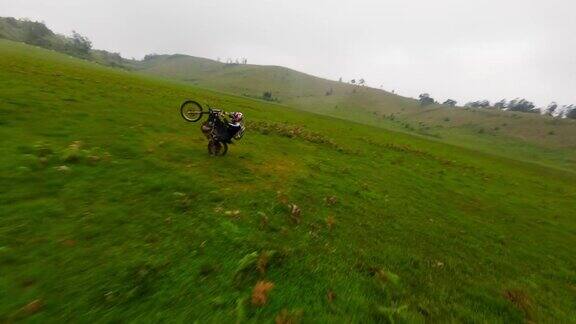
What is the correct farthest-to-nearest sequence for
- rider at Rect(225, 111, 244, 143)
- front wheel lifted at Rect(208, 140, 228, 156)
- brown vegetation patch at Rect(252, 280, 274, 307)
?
front wheel lifted at Rect(208, 140, 228, 156), rider at Rect(225, 111, 244, 143), brown vegetation patch at Rect(252, 280, 274, 307)

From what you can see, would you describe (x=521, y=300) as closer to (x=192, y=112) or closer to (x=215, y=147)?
(x=215, y=147)

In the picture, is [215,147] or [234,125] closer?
[234,125]

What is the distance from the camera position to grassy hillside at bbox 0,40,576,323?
→ 6895mm

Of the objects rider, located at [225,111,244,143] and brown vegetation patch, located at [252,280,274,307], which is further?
rider, located at [225,111,244,143]

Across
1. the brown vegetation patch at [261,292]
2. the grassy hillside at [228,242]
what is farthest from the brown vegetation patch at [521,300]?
the brown vegetation patch at [261,292]

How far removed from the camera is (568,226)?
70.6 ft

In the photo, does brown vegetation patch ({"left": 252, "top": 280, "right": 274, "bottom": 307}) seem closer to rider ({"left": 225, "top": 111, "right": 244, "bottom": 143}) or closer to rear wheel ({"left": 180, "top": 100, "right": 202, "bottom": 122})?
rider ({"left": 225, "top": 111, "right": 244, "bottom": 143})

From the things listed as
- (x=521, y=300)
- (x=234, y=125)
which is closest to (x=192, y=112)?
(x=234, y=125)

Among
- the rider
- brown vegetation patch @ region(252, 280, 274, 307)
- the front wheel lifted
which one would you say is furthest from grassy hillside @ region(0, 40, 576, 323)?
the rider

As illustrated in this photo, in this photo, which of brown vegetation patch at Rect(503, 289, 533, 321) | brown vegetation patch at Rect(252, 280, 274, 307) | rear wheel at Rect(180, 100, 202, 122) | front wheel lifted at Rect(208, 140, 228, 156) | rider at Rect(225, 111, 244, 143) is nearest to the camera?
brown vegetation patch at Rect(252, 280, 274, 307)

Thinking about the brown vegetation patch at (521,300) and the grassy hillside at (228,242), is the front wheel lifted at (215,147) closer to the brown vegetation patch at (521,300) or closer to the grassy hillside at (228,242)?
the grassy hillside at (228,242)

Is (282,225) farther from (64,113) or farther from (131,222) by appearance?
(64,113)

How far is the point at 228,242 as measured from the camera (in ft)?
30.5

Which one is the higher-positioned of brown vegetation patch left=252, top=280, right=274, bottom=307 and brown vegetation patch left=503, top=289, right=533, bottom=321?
brown vegetation patch left=252, top=280, right=274, bottom=307
